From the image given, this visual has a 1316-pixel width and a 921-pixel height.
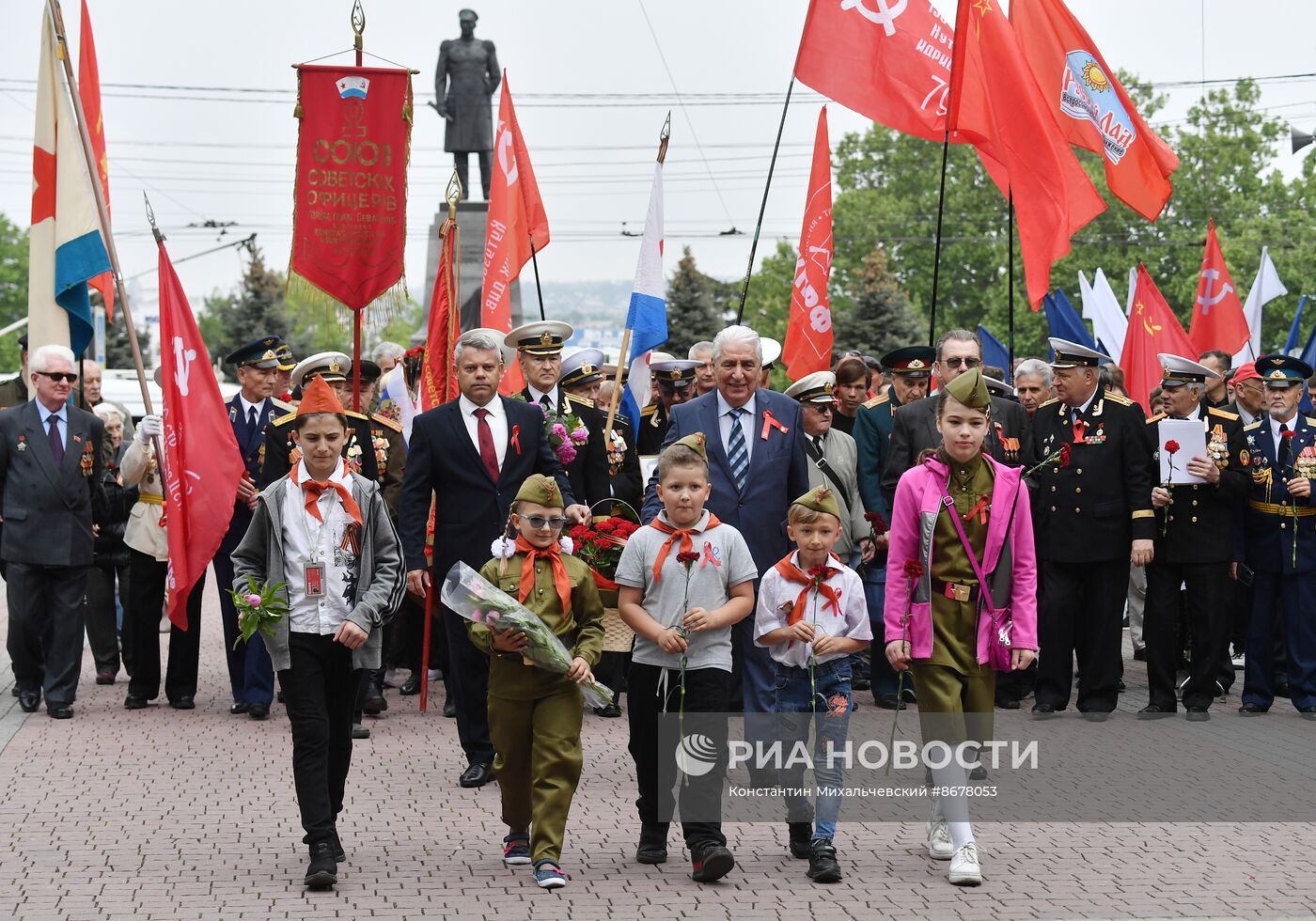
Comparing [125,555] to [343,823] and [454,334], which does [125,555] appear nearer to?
[454,334]

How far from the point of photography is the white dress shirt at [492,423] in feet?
29.0

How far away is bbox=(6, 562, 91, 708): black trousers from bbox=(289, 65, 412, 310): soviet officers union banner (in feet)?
8.10

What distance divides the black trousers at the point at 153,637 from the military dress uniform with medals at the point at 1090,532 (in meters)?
5.54

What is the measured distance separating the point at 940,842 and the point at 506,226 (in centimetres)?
760

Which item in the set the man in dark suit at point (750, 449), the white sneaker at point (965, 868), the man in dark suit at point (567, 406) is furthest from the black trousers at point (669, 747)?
the man in dark suit at point (567, 406)

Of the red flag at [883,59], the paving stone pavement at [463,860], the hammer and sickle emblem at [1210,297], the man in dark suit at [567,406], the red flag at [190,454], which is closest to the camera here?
the paving stone pavement at [463,860]

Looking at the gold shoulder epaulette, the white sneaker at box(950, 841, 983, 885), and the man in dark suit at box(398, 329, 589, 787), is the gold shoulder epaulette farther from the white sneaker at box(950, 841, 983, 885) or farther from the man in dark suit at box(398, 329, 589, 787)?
the white sneaker at box(950, 841, 983, 885)

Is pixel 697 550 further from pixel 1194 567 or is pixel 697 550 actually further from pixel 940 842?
pixel 1194 567

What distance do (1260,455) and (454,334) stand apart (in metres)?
5.43

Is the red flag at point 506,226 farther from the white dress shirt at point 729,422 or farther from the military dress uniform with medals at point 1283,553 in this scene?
the military dress uniform with medals at point 1283,553

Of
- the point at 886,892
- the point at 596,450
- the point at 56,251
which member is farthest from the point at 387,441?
the point at 886,892

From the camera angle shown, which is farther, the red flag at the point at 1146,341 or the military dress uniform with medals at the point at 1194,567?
the red flag at the point at 1146,341

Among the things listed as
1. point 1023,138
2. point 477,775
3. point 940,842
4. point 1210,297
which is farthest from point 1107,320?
point 940,842

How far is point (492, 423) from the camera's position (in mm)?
8883
